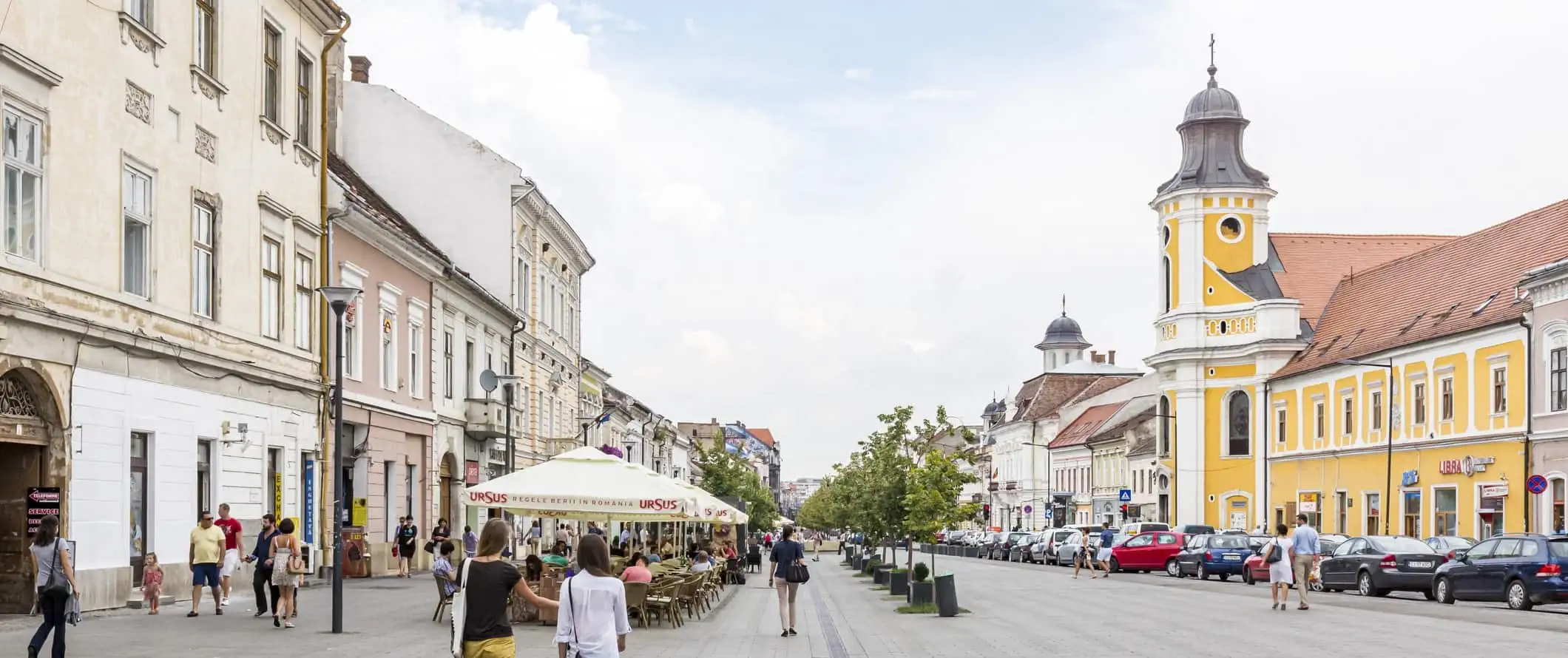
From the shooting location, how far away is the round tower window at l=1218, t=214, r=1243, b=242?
251 feet

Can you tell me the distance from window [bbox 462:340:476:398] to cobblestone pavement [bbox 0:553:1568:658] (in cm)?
1088

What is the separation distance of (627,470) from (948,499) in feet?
28.9

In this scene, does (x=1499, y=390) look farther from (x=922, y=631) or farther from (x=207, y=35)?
(x=207, y=35)

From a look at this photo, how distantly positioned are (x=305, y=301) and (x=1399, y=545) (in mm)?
22993

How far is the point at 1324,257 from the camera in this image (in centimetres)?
7919

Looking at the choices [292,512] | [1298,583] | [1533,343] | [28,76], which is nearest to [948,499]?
[1298,583]

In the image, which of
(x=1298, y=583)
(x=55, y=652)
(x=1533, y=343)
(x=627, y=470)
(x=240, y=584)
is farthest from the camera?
(x=1533, y=343)

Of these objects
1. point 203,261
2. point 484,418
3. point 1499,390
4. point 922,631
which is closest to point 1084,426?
point 1499,390

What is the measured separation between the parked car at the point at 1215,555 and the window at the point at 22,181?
3402cm

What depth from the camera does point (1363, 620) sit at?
2575 centimetres

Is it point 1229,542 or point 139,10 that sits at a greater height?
point 139,10

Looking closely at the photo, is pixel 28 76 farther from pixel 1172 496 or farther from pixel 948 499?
pixel 1172 496

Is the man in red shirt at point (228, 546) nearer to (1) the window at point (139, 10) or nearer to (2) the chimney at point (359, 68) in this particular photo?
(1) the window at point (139, 10)

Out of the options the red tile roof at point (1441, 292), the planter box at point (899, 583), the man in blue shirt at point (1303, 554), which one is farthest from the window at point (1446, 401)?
the planter box at point (899, 583)
